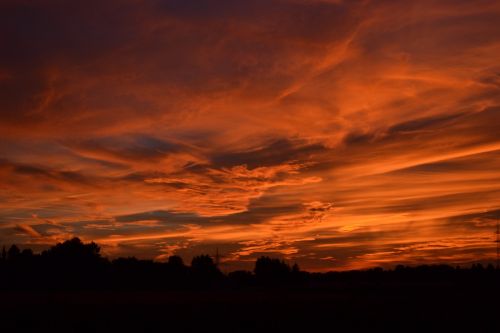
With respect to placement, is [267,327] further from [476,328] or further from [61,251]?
[61,251]

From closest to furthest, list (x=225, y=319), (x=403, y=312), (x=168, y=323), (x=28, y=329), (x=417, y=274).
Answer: (x=28, y=329) < (x=168, y=323) < (x=225, y=319) < (x=403, y=312) < (x=417, y=274)

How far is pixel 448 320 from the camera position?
111 feet

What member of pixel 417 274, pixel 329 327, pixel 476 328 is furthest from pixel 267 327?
pixel 417 274

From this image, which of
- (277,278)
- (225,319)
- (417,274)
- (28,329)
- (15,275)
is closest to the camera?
(28,329)

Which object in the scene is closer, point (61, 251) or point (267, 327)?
point (267, 327)

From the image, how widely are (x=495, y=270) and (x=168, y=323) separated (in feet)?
370

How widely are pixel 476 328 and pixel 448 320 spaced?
4488 mm

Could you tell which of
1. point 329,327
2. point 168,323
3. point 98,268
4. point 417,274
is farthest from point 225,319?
point 417,274

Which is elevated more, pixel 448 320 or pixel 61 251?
pixel 61 251

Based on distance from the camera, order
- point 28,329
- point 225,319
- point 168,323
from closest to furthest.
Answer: point 28,329 → point 168,323 → point 225,319

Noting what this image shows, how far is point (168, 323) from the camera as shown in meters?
33.3

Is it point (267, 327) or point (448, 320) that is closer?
point (267, 327)

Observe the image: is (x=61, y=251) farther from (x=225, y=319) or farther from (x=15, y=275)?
(x=225, y=319)

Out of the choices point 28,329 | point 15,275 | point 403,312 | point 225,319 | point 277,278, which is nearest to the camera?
point 28,329
